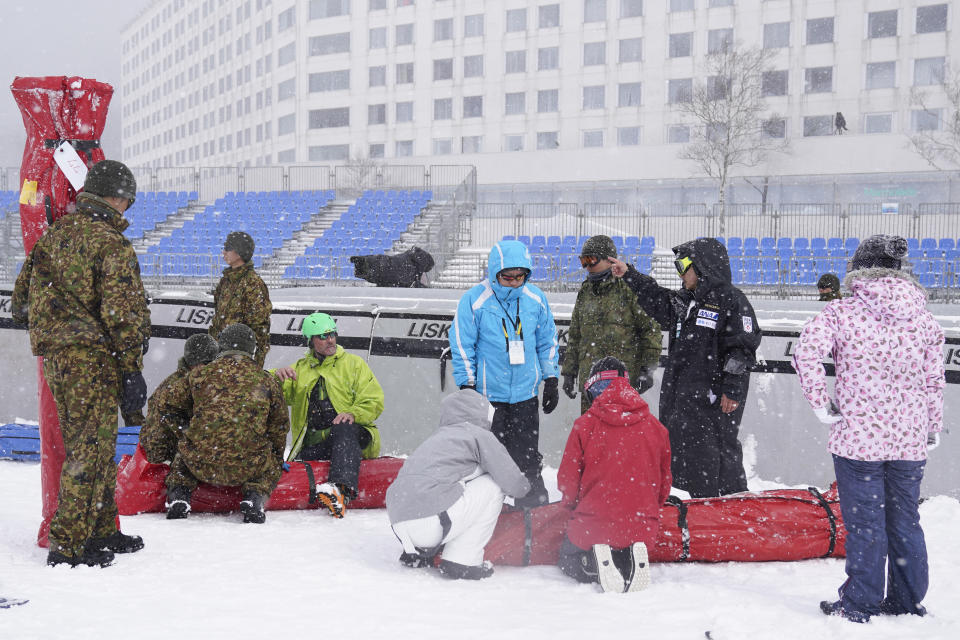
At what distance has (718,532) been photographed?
4.86m

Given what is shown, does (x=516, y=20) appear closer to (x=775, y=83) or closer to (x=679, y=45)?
(x=679, y=45)

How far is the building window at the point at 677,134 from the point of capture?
43.3m

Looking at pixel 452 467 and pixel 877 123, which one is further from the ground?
pixel 877 123

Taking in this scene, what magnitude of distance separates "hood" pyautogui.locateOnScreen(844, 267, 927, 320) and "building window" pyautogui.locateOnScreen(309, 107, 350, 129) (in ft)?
165

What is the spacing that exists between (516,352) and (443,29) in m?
46.7

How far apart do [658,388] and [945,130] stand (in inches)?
1484

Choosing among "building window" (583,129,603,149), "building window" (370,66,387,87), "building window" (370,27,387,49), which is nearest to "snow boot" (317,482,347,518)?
"building window" (583,129,603,149)

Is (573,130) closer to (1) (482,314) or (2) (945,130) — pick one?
(2) (945,130)

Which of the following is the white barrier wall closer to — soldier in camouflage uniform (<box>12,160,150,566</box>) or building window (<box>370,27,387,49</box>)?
soldier in camouflage uniform (<box>12,160,150,566</box>)

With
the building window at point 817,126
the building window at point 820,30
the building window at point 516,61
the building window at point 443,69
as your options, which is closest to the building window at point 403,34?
the building window at point 443,69

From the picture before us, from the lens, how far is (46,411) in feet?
15.8

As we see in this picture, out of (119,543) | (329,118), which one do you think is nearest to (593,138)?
(329,118)

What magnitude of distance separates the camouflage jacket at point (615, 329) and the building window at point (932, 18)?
40.7m

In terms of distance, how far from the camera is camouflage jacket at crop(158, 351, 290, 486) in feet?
17.9
